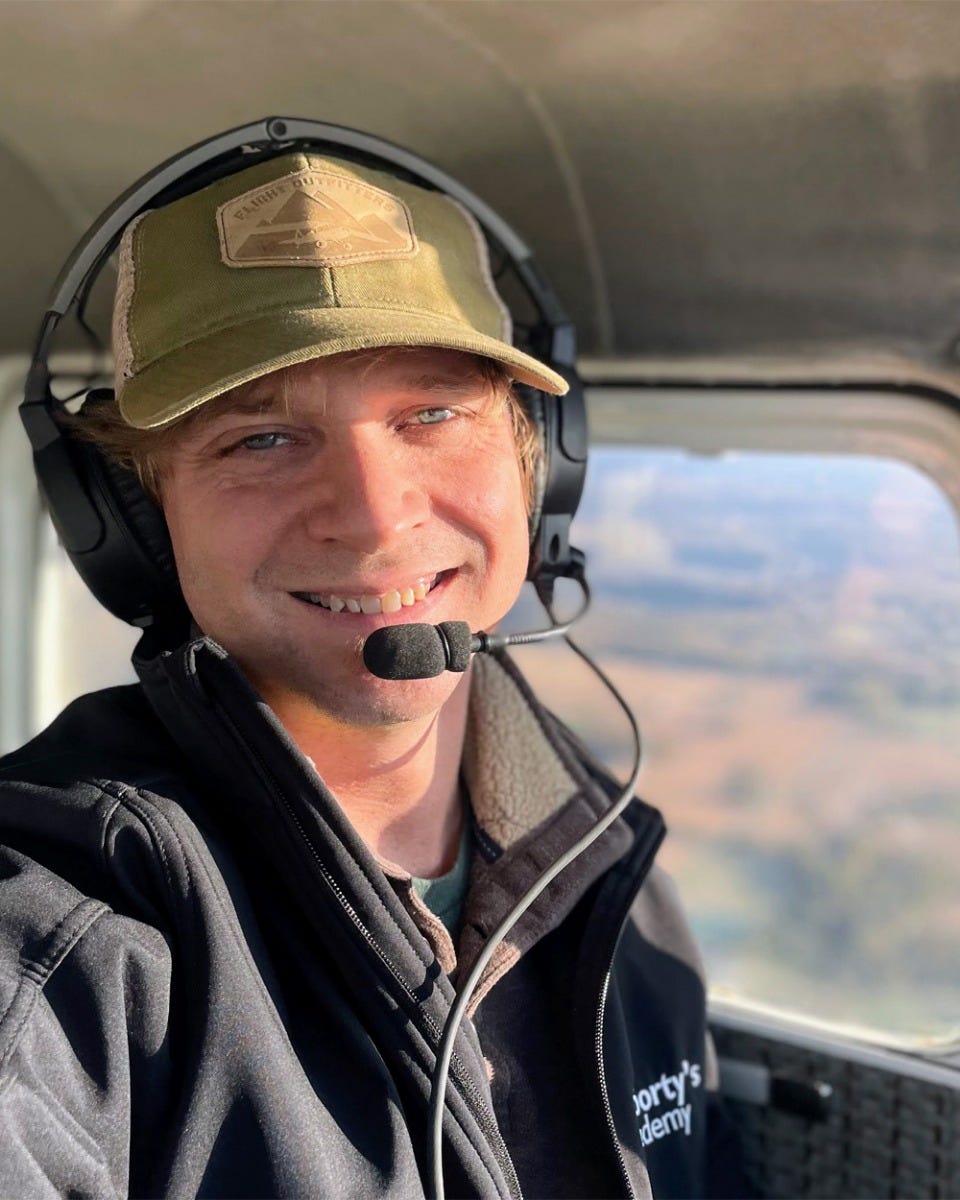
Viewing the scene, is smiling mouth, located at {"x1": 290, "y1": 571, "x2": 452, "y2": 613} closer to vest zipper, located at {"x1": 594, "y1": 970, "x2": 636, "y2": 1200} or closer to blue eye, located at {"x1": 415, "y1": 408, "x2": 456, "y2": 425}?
blue eye, located at {"x1": 415, "y1": 408, "x2": 456, "y2": 425}

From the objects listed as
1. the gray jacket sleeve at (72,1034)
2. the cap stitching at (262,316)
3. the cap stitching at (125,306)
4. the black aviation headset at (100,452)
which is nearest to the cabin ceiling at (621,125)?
the black aviation headset at (100,452)

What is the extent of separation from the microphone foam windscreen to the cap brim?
262mm

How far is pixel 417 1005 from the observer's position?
1037 millimetres

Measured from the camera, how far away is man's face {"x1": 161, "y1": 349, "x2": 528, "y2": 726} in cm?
116

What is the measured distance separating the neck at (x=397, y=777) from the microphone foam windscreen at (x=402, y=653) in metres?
0.13

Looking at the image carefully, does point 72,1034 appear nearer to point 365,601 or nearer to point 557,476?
point 365,601

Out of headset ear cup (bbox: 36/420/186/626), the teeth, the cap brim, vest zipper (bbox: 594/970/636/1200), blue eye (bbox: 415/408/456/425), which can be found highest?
the cap brim

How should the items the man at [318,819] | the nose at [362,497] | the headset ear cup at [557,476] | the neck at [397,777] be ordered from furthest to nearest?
1. the headset ear cup at [557,476]
2. the neck at [397,777]
3. the nose at [362,497]
4. the man at [318,819]

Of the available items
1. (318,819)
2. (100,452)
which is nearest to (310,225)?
(100,452)

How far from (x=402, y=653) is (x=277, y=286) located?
37 cm

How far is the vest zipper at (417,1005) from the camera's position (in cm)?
104

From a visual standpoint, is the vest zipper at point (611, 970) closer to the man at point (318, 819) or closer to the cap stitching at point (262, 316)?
the man at point (318, 819)

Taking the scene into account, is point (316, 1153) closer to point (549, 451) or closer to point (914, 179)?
point (549, 451)

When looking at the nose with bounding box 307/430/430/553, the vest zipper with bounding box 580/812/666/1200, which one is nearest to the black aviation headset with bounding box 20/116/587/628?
the nose with bounding box 307/430/430/553
